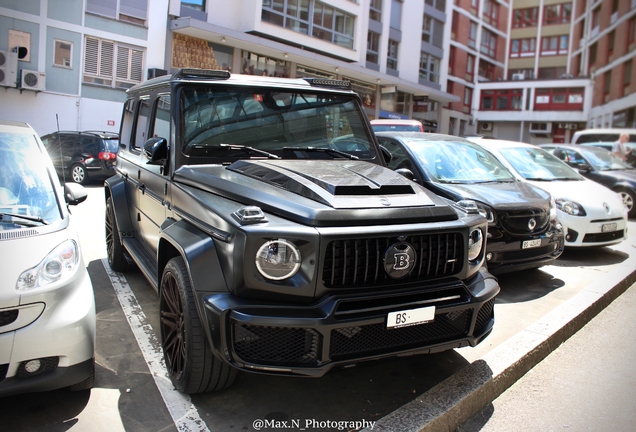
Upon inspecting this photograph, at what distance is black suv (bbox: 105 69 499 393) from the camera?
259cm

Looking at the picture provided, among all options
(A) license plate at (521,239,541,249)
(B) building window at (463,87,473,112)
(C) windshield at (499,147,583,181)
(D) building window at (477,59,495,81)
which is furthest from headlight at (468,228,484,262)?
(D) building window at (477,59,495,81)

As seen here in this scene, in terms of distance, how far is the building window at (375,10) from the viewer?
1292 inches

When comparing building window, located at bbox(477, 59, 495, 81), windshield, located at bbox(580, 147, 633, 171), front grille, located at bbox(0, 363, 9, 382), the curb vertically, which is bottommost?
the curb

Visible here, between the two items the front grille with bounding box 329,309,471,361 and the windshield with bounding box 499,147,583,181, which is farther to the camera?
the windshield with bounding box 499,147,583,181

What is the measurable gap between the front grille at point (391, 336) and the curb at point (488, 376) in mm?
384

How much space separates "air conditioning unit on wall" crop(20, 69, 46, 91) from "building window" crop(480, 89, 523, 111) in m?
44.2

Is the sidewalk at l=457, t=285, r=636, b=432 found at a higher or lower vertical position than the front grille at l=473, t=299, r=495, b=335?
lower

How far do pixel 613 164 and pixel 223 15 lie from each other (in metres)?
17.6

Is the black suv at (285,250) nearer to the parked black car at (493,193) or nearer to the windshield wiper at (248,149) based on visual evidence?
the windshield wiper at (248,149)

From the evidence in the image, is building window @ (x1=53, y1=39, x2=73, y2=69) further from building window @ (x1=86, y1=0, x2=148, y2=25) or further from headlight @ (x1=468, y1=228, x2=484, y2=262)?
headlight @ (x1=468, y1=228, x2=484, y2=262)

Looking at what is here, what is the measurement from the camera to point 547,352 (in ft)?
13.5

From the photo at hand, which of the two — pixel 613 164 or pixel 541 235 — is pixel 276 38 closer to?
pixel 613 164

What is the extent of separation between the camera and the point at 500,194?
6023 mm

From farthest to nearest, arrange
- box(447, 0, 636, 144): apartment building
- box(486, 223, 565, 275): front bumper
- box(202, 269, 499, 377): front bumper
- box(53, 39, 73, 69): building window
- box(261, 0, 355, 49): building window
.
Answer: box(447, 0, 636, 144): apartment building < box(261, 0, 355, 49): building window < box(53, 39, 73, 69): building window < box(486, 223, 565, 275): front bumper < box(202, 269, 499, 377): front bumper
